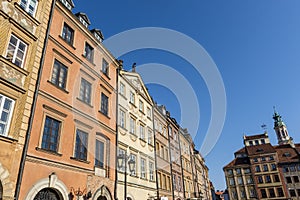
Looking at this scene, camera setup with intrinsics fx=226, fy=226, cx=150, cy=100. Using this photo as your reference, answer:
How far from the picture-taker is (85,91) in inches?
632

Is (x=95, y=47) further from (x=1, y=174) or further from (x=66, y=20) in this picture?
(x=1, y=174)

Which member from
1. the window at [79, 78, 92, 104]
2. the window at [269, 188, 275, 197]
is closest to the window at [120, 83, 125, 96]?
the window at [79, 78, 92, 104]

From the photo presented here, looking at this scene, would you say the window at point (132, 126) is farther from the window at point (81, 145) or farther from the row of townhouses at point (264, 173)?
the row of townhouses at point (264, 173)

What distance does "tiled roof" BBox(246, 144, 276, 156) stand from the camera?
64.6 metres

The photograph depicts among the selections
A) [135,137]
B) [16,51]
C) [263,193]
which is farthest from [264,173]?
[16,51]

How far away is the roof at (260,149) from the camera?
2541 inches

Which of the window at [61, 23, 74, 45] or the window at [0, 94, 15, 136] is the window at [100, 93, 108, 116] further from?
the window at [0, 94, 15, 136]

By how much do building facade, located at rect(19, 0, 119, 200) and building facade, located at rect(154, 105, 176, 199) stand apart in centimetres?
966

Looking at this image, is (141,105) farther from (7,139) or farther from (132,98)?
(7,139)

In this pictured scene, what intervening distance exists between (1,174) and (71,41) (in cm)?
970

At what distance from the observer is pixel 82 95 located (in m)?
15.6

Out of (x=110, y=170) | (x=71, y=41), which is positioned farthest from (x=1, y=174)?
(x=71, y=41)

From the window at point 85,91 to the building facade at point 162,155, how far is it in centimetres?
1251

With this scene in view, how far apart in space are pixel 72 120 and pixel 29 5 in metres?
7.11
